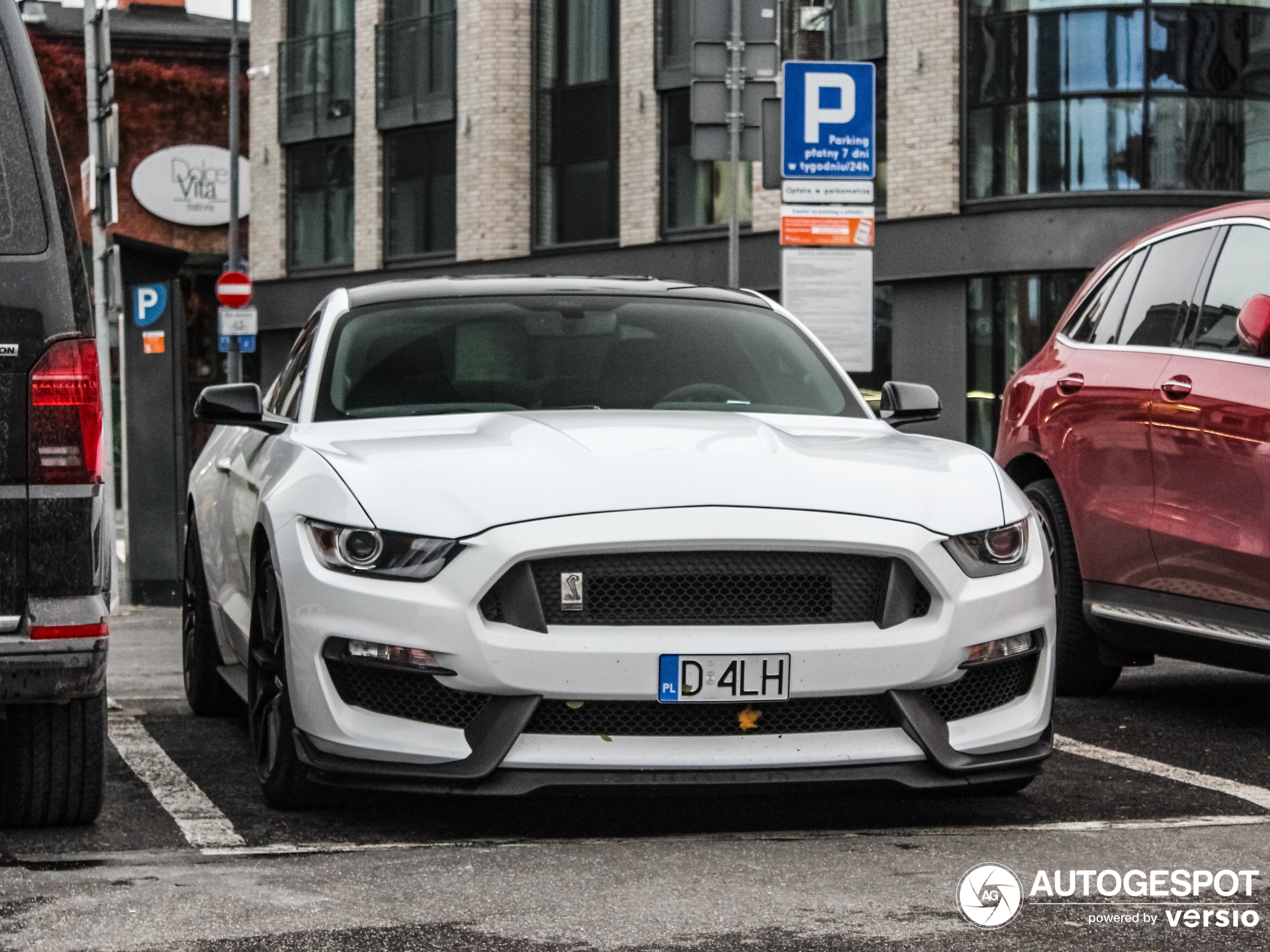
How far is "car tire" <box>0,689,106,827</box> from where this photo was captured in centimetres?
503

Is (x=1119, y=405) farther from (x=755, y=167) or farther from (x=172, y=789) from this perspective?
(x=755, y=167)

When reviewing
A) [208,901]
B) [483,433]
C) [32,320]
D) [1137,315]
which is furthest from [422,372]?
[1137,315]

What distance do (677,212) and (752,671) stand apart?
27009 millimetres

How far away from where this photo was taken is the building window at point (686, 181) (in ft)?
101

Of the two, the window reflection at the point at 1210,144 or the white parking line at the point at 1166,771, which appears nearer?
the white parking line at the point at 1166,771

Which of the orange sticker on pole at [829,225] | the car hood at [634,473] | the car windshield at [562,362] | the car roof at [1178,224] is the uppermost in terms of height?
the orange sticker on pole at [829,225]

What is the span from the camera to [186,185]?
145ft

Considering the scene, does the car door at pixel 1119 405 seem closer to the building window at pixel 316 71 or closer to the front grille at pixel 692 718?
the front grille at pixel 692 718

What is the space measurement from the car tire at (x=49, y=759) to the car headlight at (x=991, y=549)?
209 cm

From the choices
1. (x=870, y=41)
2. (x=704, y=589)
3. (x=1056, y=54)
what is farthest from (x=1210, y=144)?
(x=704, y=589)

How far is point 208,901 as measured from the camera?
4.28m

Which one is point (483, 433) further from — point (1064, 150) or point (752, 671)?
point (1064, 150)

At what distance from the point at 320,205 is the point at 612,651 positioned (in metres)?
34.8

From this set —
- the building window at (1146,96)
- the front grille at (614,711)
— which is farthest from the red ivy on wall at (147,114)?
the front grille at (614,711)
